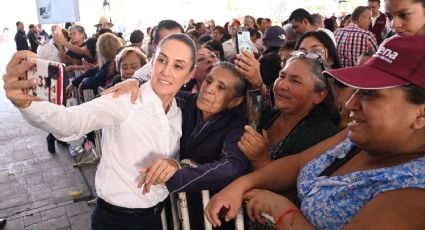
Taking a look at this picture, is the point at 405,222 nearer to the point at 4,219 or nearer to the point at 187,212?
the point at 187,212

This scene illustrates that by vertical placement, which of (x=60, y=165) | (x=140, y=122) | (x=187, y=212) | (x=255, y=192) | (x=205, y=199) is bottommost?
(x=60, y=165)

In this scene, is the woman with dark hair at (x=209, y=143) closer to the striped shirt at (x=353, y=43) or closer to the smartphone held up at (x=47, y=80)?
the smartphone held up at (x=47, y=80)

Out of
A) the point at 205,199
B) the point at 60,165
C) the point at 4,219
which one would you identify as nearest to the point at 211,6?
the point at 60,165

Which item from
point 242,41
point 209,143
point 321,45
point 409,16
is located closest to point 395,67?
point 209,143

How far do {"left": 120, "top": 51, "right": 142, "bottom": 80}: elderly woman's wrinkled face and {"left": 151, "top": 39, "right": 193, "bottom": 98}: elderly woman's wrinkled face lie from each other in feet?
6.31

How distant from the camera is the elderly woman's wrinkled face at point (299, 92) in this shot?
215 centimetres

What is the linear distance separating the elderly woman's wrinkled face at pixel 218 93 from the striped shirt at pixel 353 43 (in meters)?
2.97

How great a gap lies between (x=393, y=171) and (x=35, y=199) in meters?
4.41

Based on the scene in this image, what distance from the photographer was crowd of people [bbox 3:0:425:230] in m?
1.20

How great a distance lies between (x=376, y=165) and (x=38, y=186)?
15.1 ft

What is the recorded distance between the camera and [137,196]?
6.46 feet

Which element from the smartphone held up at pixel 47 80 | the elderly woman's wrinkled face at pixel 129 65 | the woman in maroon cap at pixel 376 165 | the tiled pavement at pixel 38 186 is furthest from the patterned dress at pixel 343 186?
the tiled pavement at pixel 38 186

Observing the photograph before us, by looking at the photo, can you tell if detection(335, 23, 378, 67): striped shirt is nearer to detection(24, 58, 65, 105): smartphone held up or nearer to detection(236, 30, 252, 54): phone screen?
detection(236, 30, 252, 54): phone screen

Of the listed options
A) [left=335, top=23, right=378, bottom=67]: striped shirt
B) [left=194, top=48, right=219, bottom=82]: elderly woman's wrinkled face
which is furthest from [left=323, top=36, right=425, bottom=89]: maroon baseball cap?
[left=335, top=23, right=378, bottom=67]: striped shirt
